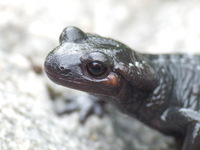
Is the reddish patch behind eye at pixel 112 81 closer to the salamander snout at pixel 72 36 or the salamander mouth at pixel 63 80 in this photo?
the salamander mouth at pixel 63 80

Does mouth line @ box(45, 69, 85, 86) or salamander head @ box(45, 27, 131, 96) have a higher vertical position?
salamander head @ box(45, 27, 131, 96)

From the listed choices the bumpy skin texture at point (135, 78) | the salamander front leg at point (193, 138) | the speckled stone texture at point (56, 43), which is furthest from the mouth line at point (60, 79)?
the salamander front leg at point (193, 138)

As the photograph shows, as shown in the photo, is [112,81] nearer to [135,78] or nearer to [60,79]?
[135,78]

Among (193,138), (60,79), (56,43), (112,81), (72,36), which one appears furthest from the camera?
(56,43)

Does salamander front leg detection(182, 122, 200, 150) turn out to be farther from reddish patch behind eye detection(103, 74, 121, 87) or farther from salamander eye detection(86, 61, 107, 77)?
salamander eye detection(86, 61, 107, 77)

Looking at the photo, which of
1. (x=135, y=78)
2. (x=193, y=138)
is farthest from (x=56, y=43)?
(x=193, y=138)

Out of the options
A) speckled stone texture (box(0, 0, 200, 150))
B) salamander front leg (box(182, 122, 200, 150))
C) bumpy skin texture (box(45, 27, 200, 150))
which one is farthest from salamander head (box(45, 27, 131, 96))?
salamander front leg (box(182, 122, 200, 150))

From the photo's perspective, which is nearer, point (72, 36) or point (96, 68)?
point (96, 68)

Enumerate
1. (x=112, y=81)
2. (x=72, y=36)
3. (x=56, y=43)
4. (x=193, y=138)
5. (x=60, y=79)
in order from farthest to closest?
1. (x=56, y=43)
2. (x=193, y=138)
3. (x=72, y=36)
4. (x=112, y=81)
5. (x=60, y=79)

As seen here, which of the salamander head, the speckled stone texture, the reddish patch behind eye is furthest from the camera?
the speckled stone texture
